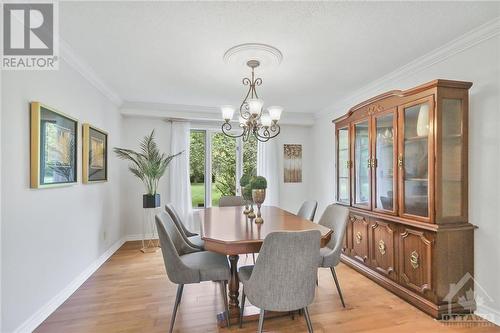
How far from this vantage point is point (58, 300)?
2.37 meters

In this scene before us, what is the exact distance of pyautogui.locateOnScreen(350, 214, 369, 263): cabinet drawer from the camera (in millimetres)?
3045

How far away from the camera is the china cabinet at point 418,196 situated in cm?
221

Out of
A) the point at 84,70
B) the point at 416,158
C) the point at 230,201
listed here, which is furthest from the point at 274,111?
the point at 84,70

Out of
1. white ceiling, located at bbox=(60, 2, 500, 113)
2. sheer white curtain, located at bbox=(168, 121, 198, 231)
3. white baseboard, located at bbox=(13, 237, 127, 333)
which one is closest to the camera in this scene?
white ceiling, located at bbox=(60, 2, 500, 113)

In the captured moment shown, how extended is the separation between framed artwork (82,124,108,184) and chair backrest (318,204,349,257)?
278 cm

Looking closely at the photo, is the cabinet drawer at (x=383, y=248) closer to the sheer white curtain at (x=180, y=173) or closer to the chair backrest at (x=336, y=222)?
the chair backrest at (x=336, y=222)

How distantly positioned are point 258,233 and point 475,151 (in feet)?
6.68

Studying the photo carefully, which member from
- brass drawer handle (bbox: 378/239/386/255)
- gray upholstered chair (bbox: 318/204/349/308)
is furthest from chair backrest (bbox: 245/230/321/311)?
brass drawer handle (bbox: 378/239/386/255)

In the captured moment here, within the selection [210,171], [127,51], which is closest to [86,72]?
[127,51]

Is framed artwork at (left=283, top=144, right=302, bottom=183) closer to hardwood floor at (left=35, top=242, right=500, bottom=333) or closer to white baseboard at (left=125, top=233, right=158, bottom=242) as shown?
hardwood floor at (left=35, top=242, right=500, bottom=333)

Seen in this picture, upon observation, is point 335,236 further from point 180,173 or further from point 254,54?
point 180,173

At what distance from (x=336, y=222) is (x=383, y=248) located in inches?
26.3

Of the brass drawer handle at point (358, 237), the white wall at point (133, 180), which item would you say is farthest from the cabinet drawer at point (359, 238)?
the white wall at point (133, 180)

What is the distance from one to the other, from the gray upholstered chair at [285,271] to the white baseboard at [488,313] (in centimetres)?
167
